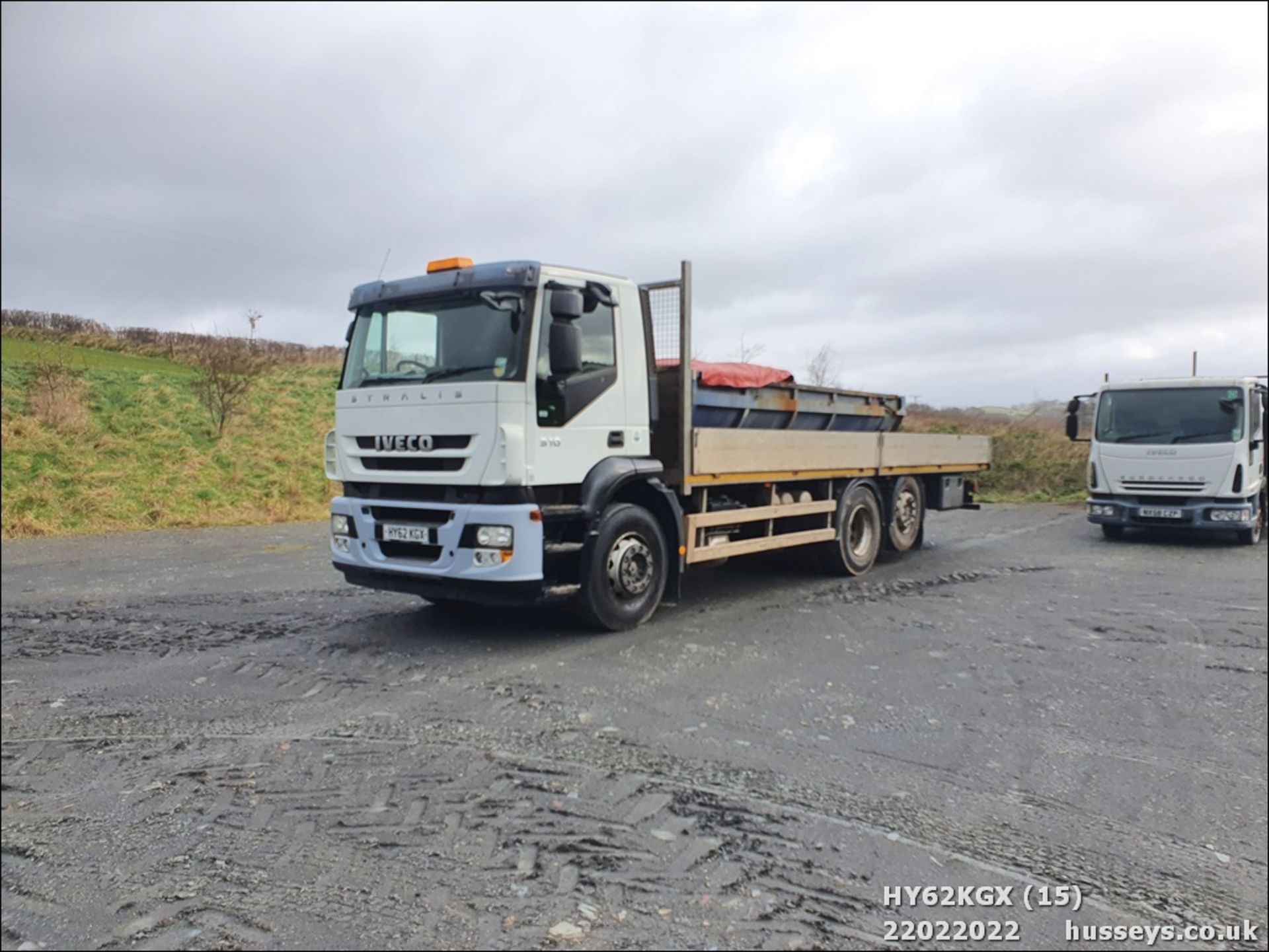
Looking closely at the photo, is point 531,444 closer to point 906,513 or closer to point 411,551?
point 411,551

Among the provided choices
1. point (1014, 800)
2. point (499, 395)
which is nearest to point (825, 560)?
point (499, 395)

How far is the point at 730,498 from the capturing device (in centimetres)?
816

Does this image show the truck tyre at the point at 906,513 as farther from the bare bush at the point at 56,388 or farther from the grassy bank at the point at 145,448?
the bare bush at the point at 56,388

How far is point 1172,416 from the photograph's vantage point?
12906mm

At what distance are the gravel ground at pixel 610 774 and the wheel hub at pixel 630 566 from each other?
0.40m

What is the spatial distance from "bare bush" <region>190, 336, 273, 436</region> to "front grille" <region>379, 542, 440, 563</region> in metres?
1.63

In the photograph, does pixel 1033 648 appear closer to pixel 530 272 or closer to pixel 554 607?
pixel 554 607

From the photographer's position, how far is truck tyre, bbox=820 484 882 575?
374 inches

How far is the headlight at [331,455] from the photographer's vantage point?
22.5 feet

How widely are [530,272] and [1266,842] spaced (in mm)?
5123

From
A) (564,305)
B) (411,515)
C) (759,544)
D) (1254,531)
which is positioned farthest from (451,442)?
(1254,531)

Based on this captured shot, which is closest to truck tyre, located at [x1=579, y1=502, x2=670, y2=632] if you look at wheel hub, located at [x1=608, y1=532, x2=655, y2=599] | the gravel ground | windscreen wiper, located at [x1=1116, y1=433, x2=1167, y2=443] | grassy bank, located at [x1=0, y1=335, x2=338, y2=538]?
wheel hub, located at [x1=608, y1=532, x2=655, y2=599]

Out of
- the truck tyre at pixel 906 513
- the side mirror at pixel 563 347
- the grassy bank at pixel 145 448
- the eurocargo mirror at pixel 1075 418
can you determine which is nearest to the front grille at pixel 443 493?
the side mirror at pixel 563 347

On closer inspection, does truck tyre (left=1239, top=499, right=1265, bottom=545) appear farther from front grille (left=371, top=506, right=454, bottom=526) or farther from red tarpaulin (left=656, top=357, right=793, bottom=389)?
front grille (left=371, top=506, right=454, bottom=526)
